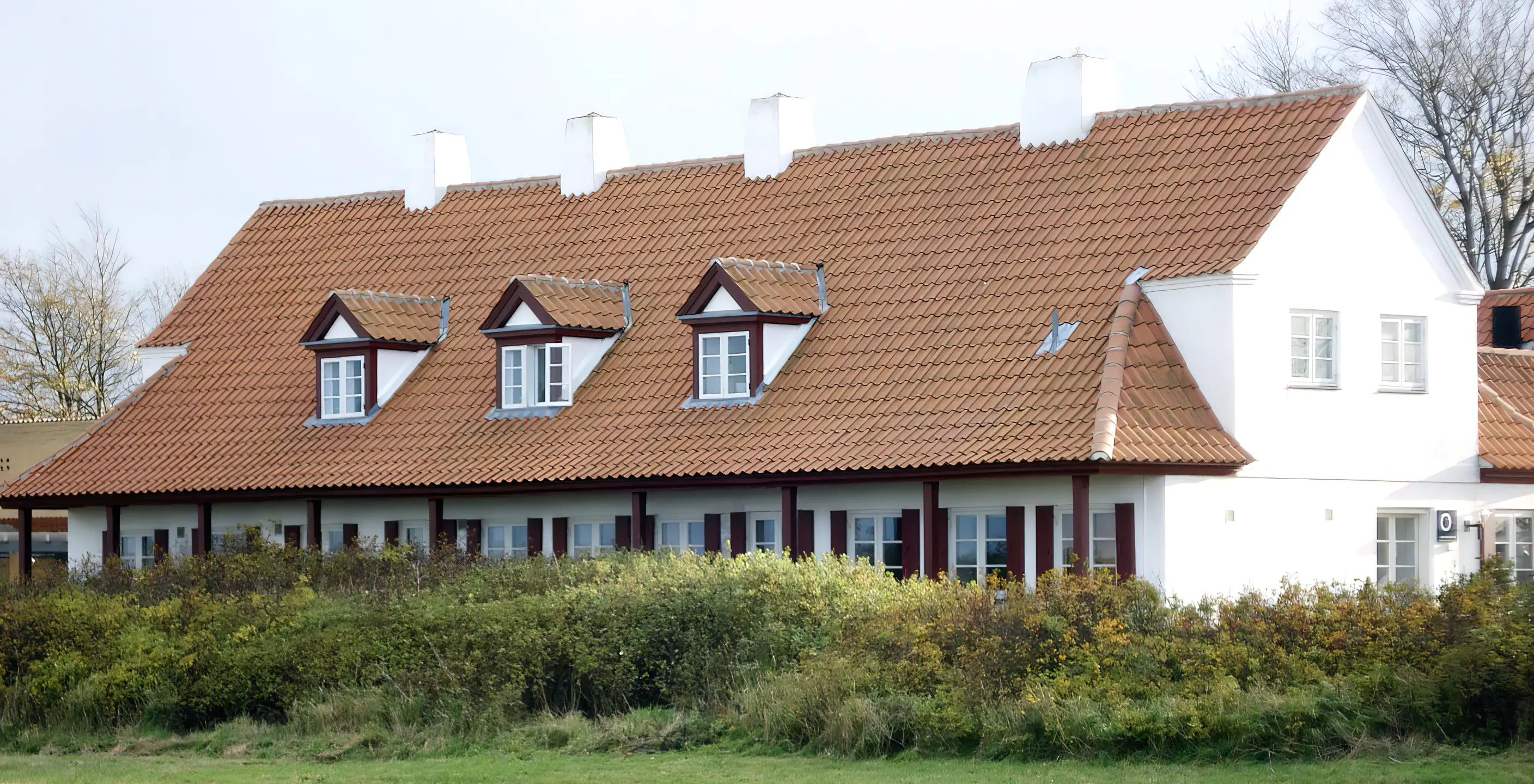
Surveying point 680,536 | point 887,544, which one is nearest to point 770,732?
point 887,544

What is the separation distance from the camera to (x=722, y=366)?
29.8 m

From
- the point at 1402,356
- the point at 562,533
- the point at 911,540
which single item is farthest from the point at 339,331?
the point at 1402,356

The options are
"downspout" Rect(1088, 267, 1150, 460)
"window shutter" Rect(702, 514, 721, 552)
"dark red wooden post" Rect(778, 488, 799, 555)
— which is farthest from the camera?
"window shutter" Rect(702, 514, 721, 552)

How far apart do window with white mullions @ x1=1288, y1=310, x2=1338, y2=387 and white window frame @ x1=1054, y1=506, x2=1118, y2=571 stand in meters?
3.11

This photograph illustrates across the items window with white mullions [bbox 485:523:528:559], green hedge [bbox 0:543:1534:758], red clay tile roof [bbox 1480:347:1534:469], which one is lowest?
green hedge [bbox 0:543:1534:758]

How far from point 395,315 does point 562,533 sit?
512cm

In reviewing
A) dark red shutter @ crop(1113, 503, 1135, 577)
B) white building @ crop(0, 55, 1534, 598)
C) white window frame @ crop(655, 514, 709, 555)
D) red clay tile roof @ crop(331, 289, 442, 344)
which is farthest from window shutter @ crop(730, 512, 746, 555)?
red clay tile roof @ crop(331, 289, 442, 344)

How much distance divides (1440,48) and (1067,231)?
20.4 metres

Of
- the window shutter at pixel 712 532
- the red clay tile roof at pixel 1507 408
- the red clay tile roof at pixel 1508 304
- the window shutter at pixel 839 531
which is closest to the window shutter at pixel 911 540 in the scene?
the window shutter at pixel 839 531

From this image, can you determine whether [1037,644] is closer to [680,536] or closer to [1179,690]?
[1179,690]

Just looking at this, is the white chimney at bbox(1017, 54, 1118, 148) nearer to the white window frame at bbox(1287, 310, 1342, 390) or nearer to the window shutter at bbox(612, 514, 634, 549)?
the white window frame at bbox(1287, 310, 1342, 390)

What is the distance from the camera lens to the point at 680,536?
29.9m

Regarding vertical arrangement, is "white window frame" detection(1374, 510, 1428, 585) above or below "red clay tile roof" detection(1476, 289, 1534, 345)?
below

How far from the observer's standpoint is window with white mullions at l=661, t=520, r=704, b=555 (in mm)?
29703
